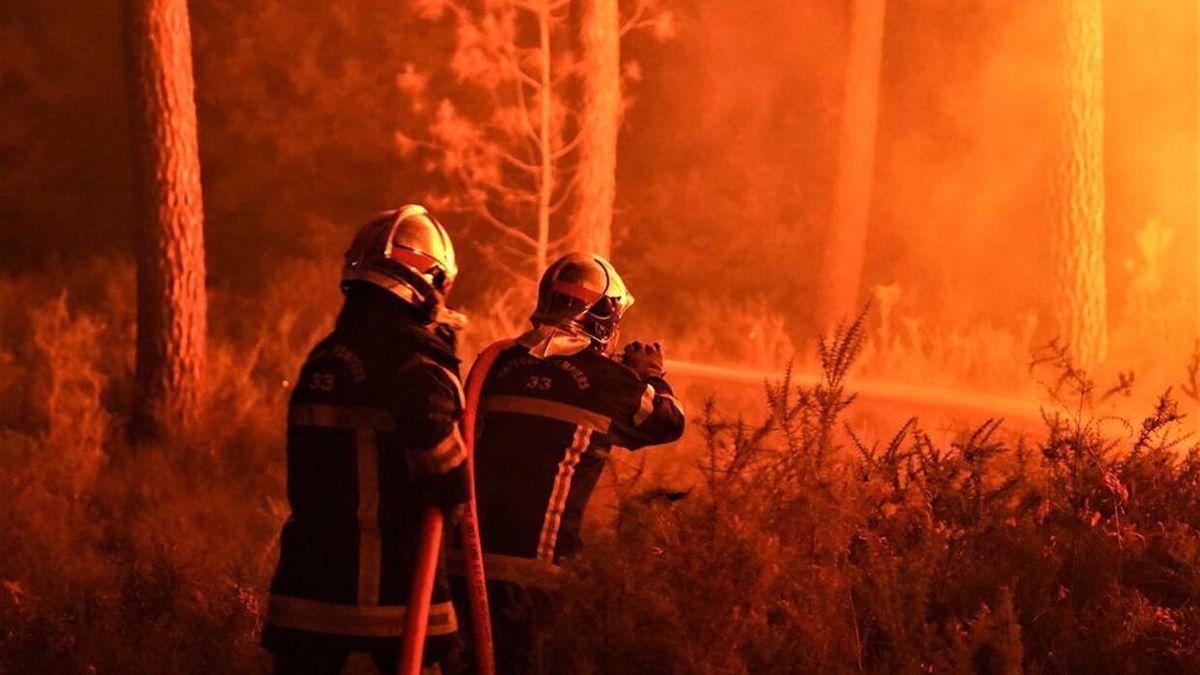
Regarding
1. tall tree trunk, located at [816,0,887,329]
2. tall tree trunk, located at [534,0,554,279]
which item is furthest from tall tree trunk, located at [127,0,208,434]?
tall tree trunk, located at [816,0,887,329]

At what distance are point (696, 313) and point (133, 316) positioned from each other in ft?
24.6

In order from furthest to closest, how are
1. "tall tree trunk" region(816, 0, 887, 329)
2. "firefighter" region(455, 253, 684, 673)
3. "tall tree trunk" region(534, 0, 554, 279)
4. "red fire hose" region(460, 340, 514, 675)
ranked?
"tall tree trunk" region(816, 0, 887, 329)
"tall tree trunk" region(534, 0, 554, 279)
"firefighter" region(455, 253, 684, 673)
"red fire hose" region(460, 340, 514, 675)

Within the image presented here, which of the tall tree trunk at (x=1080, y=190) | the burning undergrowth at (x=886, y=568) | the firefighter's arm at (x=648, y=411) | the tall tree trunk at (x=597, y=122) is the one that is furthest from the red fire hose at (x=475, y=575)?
the tall tree trunk at (x=1080, y=190)

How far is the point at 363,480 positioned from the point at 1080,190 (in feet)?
42.4

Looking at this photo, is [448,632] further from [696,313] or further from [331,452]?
[696,313]

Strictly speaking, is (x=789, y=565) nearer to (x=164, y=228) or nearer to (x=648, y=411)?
(x=648, y=411)

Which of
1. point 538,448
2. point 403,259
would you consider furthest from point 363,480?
point 538,448

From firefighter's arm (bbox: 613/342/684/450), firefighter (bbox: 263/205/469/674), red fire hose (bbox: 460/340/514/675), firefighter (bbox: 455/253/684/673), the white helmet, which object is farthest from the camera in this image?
firefighter's arm (bbox: 613/342/684/450)

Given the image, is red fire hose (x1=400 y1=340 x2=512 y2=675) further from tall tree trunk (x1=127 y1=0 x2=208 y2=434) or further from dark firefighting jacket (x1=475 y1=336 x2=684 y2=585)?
tall tree trunk (x1=127 y1=0 x2=208 y2=434)

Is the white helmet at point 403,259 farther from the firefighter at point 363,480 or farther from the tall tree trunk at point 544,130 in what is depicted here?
the tall tree trunk at point 544,130

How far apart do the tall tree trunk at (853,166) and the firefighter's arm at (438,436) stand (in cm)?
1459

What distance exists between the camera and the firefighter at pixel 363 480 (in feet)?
16.4

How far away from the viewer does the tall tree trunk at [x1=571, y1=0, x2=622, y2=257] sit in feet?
45.9

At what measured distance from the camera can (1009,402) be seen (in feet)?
48.6
